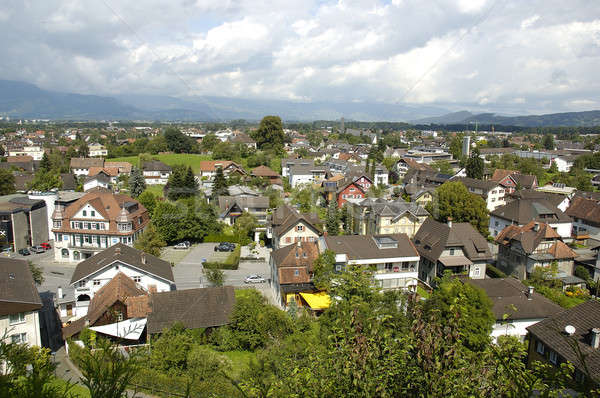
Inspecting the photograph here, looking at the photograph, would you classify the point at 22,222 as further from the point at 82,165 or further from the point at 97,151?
the point at 97,151

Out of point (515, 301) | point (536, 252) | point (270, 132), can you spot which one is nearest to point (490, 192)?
point (536, 252)

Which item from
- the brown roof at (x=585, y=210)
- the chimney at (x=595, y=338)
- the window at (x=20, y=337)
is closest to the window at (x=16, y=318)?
the window at (x=20, y=337)

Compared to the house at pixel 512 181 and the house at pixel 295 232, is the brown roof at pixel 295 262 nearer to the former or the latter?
the house at pixel 295 232

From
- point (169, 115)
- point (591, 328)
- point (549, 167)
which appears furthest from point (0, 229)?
point (549, 167)

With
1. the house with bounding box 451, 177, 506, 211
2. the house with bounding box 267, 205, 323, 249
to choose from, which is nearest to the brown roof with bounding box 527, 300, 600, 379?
the house with bounding box 267, 205, 323, 249

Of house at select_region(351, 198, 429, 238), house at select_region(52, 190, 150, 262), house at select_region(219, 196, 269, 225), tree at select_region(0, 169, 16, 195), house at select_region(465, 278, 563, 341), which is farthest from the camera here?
A: tree at select_region(0, 169, 16, 195)

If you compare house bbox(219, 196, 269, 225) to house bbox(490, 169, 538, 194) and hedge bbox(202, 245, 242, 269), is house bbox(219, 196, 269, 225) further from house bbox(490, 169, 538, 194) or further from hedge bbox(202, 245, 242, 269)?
house bbox(490, 169, 538, 194)
